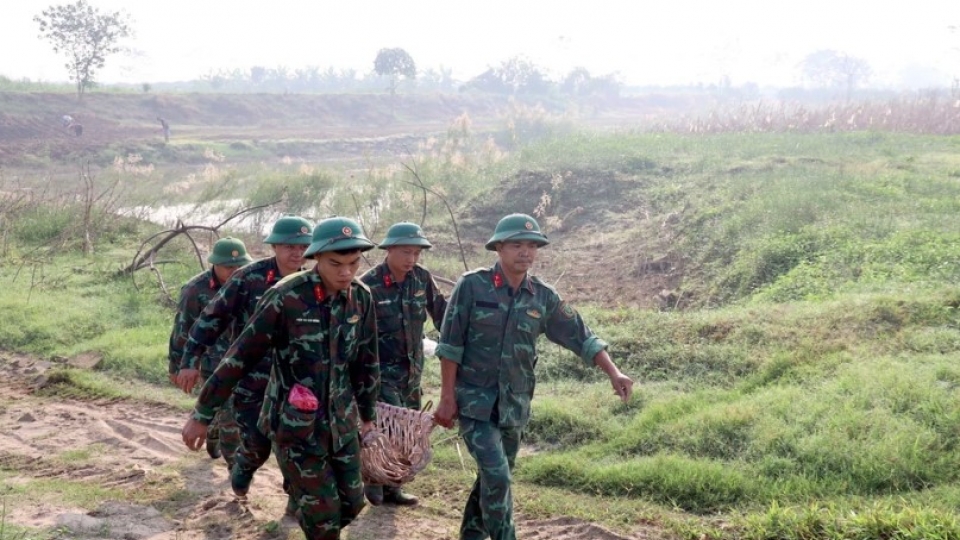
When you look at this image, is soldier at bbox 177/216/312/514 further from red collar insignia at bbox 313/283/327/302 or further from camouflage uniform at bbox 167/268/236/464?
red collar insignia at bbox 313/283/327/302

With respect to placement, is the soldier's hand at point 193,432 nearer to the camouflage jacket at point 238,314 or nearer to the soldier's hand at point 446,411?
the camouflage jacket at point 238,314

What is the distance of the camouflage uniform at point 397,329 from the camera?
224 inches

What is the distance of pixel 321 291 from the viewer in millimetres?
4207

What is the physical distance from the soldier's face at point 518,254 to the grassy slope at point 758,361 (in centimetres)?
180

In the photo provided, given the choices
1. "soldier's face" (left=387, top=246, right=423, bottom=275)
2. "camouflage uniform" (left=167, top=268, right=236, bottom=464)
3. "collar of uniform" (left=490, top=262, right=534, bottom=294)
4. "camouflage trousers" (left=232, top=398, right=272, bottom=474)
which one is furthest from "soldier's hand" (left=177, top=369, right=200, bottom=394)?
"collar of uniform" (left=490, top=262, right=534, bottom=294)

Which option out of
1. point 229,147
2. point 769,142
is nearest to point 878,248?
point 769,142

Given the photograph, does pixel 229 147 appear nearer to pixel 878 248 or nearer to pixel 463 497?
pixel 878 248

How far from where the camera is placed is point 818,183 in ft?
45.9

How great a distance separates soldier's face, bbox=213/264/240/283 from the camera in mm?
6273

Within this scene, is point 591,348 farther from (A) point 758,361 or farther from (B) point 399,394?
(A) point 758,361

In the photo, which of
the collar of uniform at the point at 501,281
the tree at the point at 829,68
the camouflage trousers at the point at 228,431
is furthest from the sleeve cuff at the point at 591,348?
the tree at the point at 829,68

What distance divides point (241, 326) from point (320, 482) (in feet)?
5.31

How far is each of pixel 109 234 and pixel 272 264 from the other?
11458 millimetres

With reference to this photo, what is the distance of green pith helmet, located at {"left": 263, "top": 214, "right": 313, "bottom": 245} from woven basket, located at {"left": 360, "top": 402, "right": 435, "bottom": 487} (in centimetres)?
123
